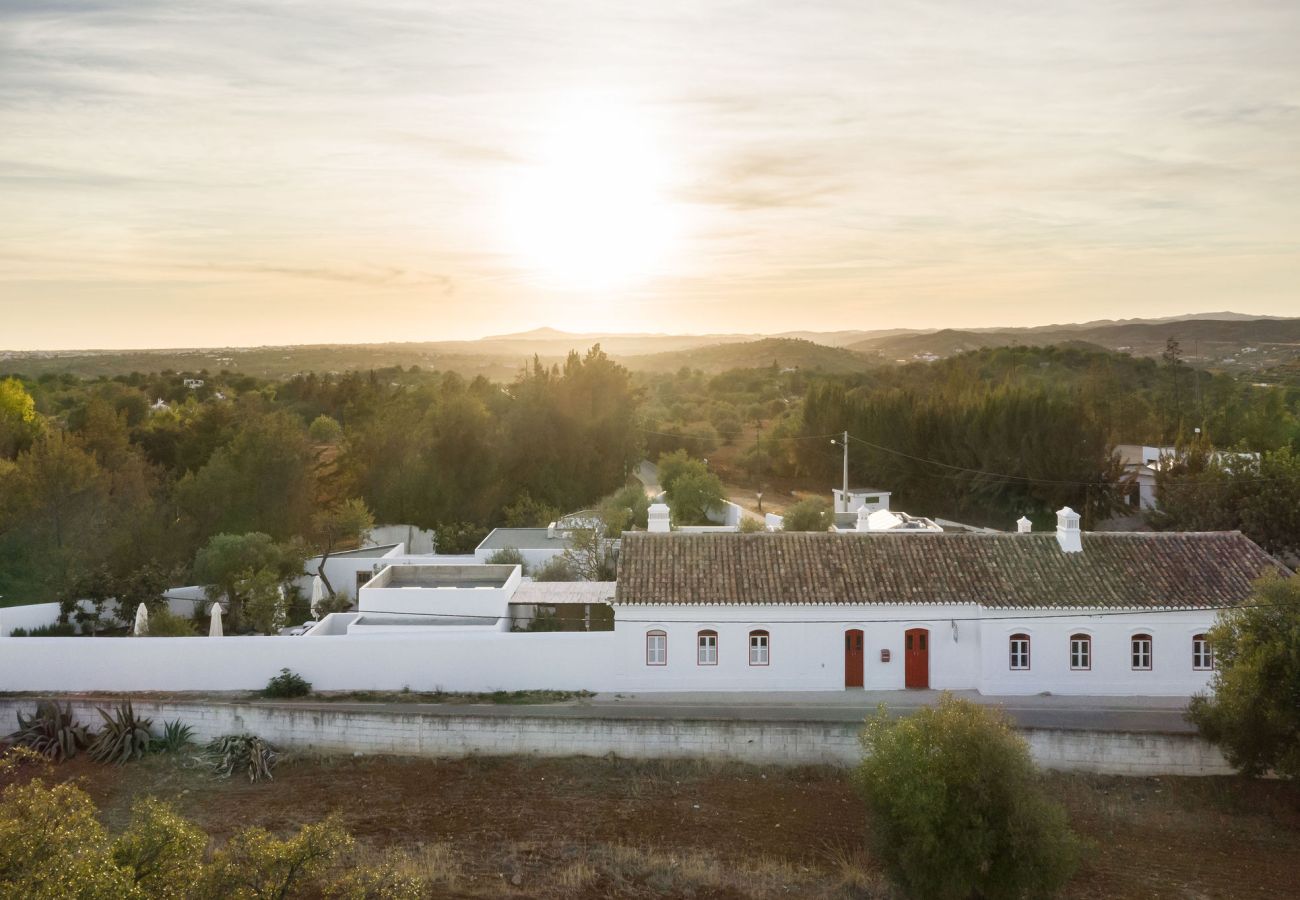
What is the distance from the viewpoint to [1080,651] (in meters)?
21.7

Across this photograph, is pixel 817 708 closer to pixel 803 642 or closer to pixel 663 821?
pixel 803 642

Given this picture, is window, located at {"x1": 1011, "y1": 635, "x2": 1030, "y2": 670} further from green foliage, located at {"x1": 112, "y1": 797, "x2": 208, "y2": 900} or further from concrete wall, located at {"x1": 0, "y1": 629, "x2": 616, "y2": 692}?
green foliage, located at {"x1": 112, "y1": 797, "x2": 208, "y2": 900}

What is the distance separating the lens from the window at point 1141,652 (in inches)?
853

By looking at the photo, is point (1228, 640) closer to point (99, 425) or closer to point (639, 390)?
point (639, 390)

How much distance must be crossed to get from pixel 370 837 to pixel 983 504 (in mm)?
29485

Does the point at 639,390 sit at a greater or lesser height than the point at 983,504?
greater

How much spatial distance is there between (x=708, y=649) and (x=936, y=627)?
191 inches

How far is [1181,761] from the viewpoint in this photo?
1942 cm

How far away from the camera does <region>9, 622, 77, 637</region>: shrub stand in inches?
970

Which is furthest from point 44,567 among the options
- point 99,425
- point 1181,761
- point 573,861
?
point 1181,761

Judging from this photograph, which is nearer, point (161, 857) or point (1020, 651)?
point (161, 857)

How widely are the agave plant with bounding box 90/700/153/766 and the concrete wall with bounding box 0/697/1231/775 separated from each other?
293 millimetres

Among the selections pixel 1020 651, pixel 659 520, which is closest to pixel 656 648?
pixel 659 520

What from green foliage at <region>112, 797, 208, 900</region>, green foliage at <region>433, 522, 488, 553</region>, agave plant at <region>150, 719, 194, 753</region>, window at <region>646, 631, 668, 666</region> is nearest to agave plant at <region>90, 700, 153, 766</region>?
agave plant at <region>150, 719, 194, 753</region>
